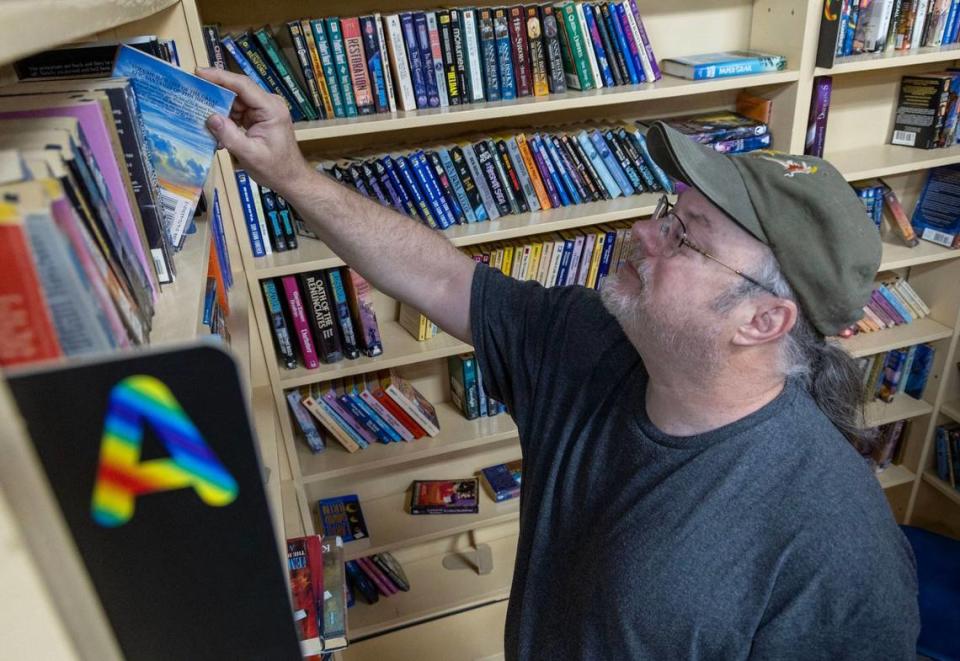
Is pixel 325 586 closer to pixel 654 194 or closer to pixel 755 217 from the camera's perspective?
pixel 755 217

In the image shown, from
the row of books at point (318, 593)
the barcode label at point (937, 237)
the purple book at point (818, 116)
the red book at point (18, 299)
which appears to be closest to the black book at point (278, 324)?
the row of books at point (318, 593)

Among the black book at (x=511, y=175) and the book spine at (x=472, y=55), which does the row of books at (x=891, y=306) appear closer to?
the black book at (x=511, y=175)

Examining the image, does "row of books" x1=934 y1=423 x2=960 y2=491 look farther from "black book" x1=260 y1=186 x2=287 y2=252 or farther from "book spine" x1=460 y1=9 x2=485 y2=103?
"black book" x1=260 y1=186 x2=287 y2=252

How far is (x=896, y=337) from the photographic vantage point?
2.29 metres

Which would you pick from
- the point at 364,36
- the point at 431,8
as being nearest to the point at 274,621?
the point at 364,36

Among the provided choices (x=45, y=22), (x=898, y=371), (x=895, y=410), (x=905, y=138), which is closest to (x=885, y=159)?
(x=905, y=138)

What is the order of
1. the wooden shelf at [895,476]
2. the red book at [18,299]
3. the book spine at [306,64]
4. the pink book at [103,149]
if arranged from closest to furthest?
the red book at [18,299] → the pink book at [103,149] → the book spine at [306,64] → the wooden shelf at [895,476]

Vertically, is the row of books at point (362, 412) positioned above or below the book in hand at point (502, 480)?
above

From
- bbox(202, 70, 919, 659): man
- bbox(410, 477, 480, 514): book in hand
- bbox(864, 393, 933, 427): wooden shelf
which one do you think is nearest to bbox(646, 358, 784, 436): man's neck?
bbox(202, 70, 919, 659): man

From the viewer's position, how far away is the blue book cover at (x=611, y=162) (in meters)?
1.76

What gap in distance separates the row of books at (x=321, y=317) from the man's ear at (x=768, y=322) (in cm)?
97

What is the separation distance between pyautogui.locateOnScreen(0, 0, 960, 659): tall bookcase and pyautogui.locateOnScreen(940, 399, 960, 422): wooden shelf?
0.05 ft

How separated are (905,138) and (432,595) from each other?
2.04 meters

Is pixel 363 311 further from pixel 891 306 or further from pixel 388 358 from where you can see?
pixel 891 306
